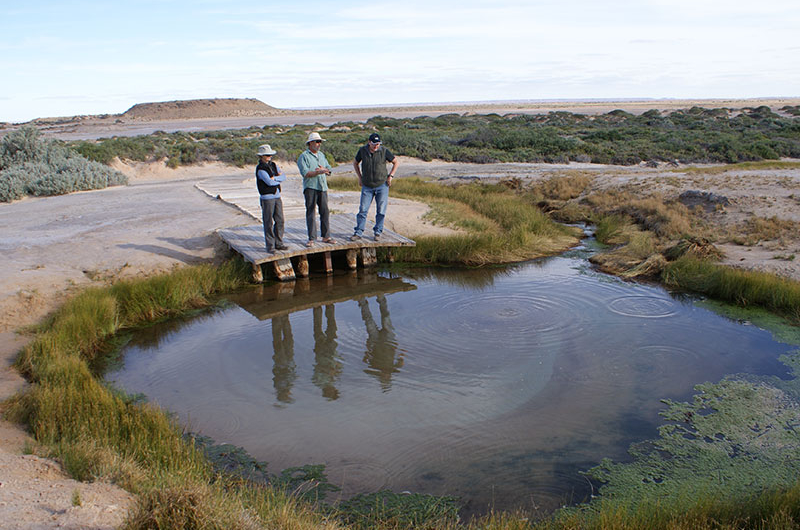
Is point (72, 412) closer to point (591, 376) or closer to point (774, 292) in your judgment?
point (591, 376)

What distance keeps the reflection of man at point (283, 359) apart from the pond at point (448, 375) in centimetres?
3

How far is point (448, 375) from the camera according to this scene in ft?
20.2

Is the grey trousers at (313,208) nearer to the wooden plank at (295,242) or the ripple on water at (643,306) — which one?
the wooden plank at (295,242)

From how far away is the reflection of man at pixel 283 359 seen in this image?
19.7 ft

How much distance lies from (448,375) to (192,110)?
135 metres

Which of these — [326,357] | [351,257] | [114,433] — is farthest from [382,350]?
[351,257]

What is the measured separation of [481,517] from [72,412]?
130 inches

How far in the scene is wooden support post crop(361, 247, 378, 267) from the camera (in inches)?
424

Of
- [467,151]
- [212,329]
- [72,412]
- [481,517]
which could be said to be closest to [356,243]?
[212,329]

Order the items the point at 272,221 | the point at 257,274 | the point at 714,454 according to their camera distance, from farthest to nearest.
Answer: the point at 257,274 → the point at 272,221 → the point at 714,454

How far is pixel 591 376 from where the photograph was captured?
608 cm

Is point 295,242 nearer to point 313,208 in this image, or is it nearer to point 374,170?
point 313,208

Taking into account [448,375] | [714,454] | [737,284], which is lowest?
[714,454]

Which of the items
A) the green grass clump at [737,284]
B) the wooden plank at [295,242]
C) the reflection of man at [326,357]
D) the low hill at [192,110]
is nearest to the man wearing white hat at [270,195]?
the wooden plank at [295,242]
